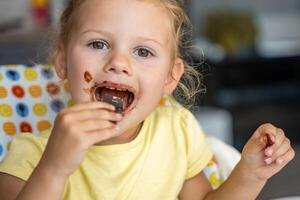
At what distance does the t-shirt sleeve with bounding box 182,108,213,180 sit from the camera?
3.92 ft

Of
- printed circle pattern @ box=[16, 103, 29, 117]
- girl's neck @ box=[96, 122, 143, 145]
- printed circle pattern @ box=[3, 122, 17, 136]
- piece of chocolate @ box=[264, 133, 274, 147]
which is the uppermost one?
→ printed circle pattern @ box=[16, 103, 29, 117]

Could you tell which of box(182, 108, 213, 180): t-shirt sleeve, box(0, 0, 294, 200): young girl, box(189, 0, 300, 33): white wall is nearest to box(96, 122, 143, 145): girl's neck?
box(0, 0, 294, 200): young girl

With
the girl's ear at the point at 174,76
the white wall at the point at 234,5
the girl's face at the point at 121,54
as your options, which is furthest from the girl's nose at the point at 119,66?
the white wall at the point at 234,5

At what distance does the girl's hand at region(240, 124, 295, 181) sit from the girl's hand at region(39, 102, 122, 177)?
292 mm

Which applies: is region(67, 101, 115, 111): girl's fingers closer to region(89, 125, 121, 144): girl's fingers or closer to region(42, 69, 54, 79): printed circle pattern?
region(89, 125, 121, 144): girl's fingers

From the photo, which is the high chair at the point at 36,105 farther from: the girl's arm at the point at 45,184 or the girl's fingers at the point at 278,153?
the girl's arm at the point at 45,184

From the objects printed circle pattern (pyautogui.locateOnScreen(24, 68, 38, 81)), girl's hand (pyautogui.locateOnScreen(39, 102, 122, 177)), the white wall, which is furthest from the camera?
the white wall

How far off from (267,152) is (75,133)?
1.17 ft

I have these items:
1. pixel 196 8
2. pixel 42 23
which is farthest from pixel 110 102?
pixel 196 8

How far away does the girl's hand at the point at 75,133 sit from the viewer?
2.67ft

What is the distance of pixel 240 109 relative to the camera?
4.12 m

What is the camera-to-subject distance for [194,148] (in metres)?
1.21

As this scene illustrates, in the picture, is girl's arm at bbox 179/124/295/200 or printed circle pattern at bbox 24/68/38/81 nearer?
girl's arm at bbox 179/124/295/200

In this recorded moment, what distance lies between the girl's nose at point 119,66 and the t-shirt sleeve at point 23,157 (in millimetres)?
221
